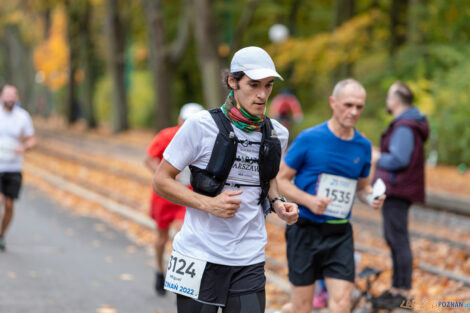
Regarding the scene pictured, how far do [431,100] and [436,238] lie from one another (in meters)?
9.34

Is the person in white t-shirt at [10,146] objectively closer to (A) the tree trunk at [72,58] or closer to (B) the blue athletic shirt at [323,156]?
(B) the blue athletic shirt at [323,156]

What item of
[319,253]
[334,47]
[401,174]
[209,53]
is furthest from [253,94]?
[334,47]

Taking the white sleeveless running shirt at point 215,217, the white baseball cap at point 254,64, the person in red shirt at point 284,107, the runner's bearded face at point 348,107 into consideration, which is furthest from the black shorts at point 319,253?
the person in red shirt at point 284,107

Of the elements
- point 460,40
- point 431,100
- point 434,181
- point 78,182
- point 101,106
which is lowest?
point 101,106

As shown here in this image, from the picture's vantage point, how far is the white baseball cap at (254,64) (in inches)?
143

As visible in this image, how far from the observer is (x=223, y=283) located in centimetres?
381

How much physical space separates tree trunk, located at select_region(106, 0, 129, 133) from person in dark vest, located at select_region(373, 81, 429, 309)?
28251 millimetres

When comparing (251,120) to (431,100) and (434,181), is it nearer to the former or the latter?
(434,181)

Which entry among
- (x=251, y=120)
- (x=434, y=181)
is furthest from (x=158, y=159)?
(x=434, y=181)

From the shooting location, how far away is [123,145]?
27.8 meters

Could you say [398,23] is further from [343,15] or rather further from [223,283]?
[223,283]

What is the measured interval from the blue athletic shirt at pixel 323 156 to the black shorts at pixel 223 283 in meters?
1.54

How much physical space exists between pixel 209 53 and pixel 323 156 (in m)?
13.2

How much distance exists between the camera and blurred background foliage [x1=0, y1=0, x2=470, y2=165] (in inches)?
723
